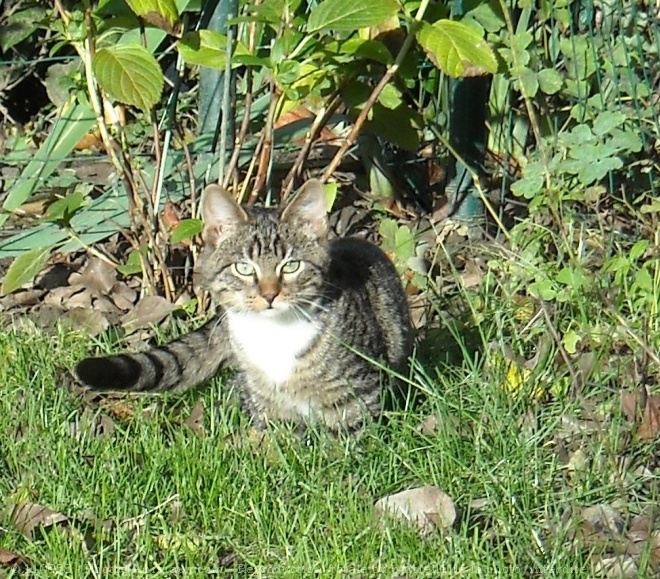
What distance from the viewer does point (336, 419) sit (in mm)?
3855

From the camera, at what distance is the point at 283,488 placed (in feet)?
11.3

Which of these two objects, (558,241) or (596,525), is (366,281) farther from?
(596,525)

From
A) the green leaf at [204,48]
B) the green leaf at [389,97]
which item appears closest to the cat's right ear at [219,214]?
the green leaf at [204,48]

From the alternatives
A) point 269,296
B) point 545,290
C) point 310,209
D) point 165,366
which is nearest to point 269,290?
point 269,296

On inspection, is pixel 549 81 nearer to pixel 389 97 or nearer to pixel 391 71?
pixel 389 97

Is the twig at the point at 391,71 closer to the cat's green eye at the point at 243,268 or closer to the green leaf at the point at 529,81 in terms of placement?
the green leaf at the point at 529,81

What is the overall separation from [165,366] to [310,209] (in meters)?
0.69

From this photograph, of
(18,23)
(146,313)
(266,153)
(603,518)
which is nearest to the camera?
(603,518)

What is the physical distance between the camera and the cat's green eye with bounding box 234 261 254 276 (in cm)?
388

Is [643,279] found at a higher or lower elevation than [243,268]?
lower

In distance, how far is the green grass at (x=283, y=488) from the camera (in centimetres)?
308

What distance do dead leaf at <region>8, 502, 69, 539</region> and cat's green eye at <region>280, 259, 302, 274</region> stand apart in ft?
3.52

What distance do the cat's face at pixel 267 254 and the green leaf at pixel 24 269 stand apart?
0.76 metres

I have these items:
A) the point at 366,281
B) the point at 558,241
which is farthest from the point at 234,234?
the point at 558,241
